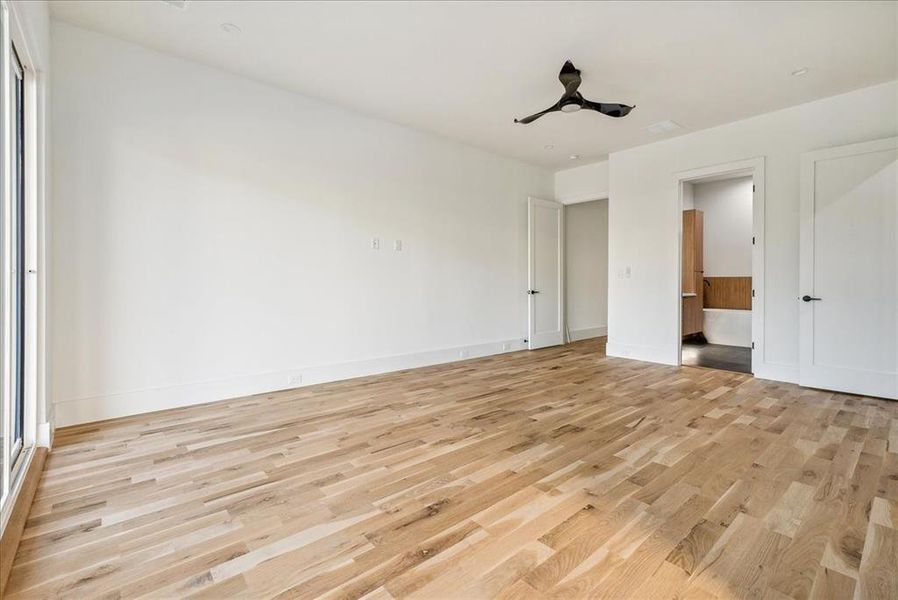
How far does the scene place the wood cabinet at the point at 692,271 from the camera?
729cm

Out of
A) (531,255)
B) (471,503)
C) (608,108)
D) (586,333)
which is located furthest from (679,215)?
(471,503)

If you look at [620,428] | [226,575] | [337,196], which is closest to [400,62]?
[337,196]

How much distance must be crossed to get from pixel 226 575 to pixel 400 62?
366cm

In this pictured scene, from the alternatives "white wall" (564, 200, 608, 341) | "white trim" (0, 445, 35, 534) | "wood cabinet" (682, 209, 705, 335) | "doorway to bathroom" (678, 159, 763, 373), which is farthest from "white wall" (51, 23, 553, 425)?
"doorway to bathroom" (678, 159, 763, 373)

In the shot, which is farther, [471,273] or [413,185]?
[471,273]

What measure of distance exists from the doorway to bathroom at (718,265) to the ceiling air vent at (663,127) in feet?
7.84

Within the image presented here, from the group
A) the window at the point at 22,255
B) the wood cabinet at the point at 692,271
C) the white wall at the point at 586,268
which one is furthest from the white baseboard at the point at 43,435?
the wood cabinet at the point at 692,271

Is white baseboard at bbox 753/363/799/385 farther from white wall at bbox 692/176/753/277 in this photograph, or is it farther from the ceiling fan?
white wall at bbox 692/176/753/277

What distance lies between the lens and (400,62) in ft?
11.6

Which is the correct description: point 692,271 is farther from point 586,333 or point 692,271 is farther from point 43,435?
point 43,435

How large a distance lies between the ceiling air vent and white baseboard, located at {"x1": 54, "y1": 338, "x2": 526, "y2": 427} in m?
3.74

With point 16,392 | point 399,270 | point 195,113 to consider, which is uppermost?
point 195,113

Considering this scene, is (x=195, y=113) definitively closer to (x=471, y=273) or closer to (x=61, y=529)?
(x=61, y=529)

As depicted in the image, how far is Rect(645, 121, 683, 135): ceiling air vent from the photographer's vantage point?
481cm
